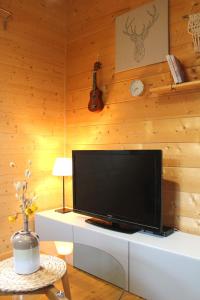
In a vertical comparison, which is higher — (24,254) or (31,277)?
(24,254)

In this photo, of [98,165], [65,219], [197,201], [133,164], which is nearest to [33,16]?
[98,165]

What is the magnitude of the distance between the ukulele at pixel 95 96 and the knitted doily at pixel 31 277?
1690mm

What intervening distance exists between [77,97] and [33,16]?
3.31 ft

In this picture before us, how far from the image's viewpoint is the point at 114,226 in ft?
8.29

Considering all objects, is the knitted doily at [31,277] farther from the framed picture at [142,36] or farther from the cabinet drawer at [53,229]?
the framed picture at [142,36]

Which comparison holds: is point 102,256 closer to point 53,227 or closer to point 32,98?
point 53,227

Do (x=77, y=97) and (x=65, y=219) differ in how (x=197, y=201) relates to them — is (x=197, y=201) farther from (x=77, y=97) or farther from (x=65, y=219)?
(x=77, y=97)

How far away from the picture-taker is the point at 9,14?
115 inches

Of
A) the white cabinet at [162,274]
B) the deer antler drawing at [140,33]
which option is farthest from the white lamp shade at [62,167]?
the deer antler drawing at [140,33]

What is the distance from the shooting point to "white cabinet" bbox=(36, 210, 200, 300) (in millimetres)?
1847

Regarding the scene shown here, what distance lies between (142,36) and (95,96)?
0.75 meters

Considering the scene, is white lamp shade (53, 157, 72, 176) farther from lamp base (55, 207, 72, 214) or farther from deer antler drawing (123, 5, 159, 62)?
deer antler drawing (123, 5, 159, 62)

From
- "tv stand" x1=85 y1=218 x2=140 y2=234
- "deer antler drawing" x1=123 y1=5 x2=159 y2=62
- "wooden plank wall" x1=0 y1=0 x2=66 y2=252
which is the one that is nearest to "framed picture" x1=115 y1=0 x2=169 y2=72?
"deer antler drawing" x1=123 y1=5 x2=159 y2=62

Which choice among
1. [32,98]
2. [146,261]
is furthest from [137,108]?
[146,261]
